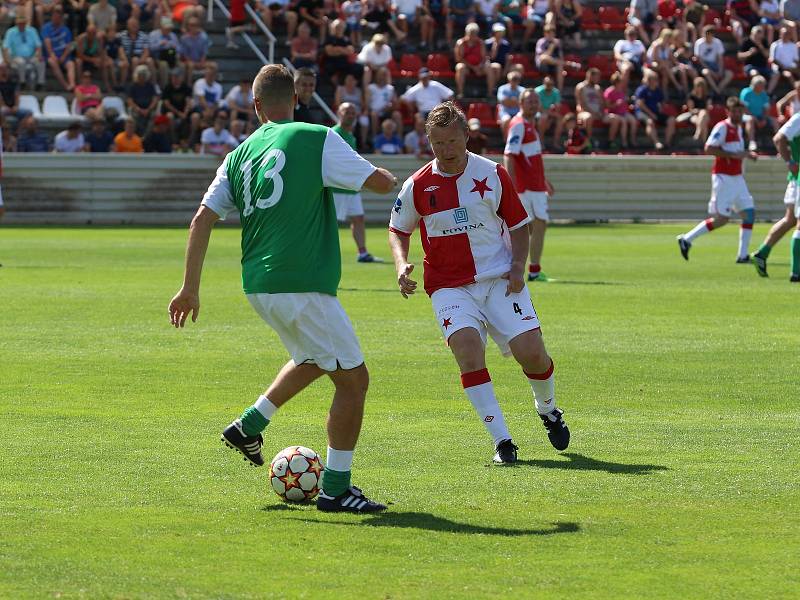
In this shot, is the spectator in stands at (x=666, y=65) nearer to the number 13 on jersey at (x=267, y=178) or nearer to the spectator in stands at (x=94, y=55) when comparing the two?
the spectator in stands at (x=94, y=55)

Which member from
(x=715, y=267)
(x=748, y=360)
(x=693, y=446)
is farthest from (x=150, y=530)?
(x=715, y=267)

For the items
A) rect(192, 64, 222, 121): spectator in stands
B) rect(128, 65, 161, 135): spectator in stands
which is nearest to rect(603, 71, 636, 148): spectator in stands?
rect(192, 64, 222, 121): spectator in stands

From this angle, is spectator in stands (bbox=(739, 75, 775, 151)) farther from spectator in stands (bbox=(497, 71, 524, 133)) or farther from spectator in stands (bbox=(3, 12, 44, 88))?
spectator in stands (bbox=(3, 12, 44, 88))

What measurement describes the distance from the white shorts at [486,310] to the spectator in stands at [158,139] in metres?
24.3

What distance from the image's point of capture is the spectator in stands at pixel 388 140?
109 feet

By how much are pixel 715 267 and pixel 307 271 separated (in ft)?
52.4

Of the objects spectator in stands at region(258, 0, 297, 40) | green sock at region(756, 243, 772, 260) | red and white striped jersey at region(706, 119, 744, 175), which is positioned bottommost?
green sock at region(756, 243, 772, 260)

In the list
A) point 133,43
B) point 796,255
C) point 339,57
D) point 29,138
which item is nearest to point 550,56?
point 339,57

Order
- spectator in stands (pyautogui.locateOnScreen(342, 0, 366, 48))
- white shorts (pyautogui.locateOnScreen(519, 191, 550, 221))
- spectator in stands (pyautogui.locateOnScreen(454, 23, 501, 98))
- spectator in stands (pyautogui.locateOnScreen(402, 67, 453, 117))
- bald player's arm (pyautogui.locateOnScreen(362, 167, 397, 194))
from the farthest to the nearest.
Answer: spectator in stands (pyautogui.locateOnScreen(342, 0, 366, 48)) < spectator in stands (pyautogui.locateOnScreen(454, 23, 501, 98)) < spectator in stands (pyautogui.locateOnScreen(402, 67, 453, 117)) < white shorts (pyautogui.locateOnScreen(519, 191, 550, 221)) < bald player's arm (pyautogui.locateOnScreen(362, 167, 397, 194))

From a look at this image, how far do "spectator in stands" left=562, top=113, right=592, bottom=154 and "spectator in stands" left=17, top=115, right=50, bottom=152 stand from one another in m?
12.2

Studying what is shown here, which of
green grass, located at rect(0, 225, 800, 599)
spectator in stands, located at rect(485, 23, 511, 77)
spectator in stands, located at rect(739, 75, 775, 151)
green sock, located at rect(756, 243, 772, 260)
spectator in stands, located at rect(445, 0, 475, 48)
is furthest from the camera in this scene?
spectator in stands, located at rect(445, 0, 475, 48)

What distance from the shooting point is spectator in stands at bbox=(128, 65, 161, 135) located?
3262 cm

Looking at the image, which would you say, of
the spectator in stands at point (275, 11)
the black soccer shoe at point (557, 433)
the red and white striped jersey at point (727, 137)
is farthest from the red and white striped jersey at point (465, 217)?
the spectator in stands at point (275, 11)

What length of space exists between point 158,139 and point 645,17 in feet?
47.7
